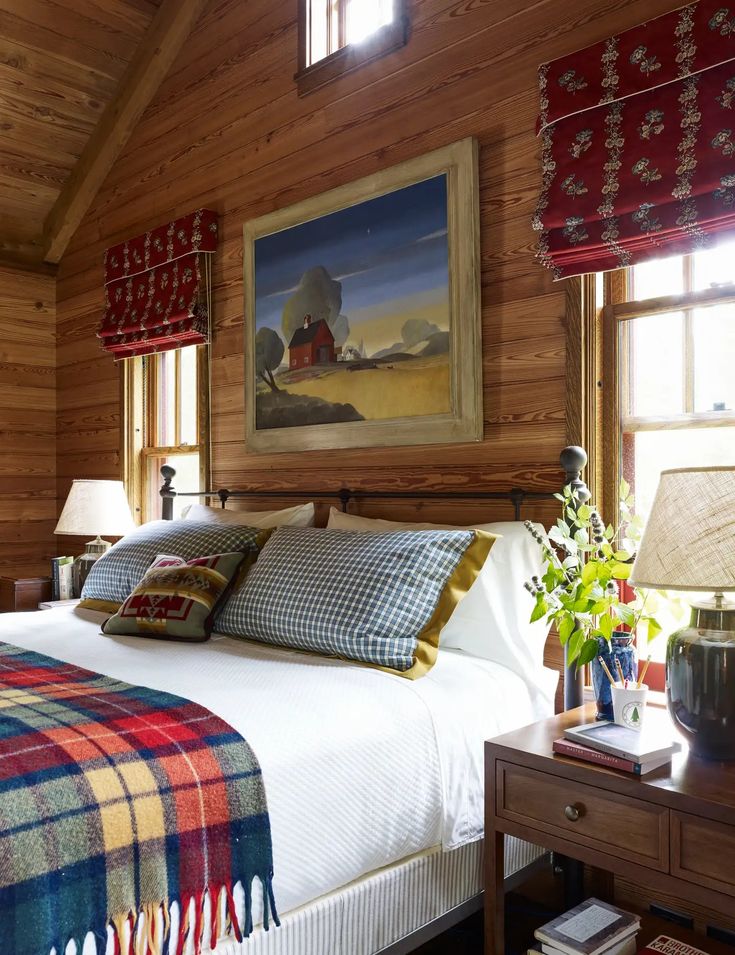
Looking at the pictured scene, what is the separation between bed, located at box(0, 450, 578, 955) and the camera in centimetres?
156

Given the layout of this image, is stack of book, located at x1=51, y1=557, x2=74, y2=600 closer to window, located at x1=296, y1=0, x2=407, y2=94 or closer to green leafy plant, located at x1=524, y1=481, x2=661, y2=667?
window, located at x1=296, y1=0, x2=407, y2=94

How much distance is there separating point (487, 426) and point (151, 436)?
7.07ft

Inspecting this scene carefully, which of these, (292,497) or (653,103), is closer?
(653,103)

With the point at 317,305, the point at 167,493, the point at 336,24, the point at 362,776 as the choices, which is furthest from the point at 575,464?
the point at 336,24

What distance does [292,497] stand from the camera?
10.7 feet

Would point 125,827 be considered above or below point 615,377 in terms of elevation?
below

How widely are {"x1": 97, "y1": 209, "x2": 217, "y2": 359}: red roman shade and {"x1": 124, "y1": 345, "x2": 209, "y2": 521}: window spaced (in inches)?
5.6

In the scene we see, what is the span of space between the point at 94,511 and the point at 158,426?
25.7 inches

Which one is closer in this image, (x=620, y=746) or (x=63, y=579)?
(x=620, y=746)

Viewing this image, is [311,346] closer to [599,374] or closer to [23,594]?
[599,374]

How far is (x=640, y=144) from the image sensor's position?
2.18 m

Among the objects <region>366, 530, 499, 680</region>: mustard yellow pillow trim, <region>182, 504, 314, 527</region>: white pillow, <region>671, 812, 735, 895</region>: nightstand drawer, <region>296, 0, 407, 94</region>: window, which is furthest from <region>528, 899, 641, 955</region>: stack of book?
<region>296, 0, 407, 94</region>: window

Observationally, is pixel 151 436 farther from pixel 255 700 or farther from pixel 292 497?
pixel 255 700

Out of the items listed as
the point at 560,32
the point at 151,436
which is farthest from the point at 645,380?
the point at 151,436
